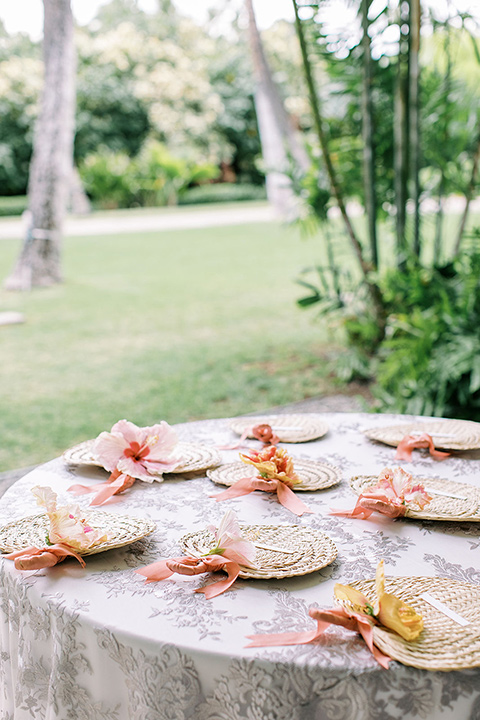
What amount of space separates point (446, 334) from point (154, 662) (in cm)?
253

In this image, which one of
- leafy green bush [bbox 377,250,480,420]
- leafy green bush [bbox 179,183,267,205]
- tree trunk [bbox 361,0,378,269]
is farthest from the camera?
leafy green bush [bbox 179,183,267,205]

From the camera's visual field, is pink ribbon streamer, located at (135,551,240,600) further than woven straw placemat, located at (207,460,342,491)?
No

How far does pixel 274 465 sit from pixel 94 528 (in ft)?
1.24

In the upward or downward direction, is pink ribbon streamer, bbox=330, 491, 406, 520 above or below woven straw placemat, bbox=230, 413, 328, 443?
above

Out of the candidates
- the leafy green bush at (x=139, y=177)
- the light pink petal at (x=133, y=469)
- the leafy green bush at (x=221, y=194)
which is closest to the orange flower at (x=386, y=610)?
the light pink petal at (x=133, y=469)

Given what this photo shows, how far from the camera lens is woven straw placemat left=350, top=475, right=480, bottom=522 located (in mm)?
1232

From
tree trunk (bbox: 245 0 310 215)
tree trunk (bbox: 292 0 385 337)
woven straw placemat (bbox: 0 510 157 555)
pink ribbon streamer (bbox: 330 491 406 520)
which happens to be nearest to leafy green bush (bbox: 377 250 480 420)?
tree trunk (bbox: 292 0 385 337)

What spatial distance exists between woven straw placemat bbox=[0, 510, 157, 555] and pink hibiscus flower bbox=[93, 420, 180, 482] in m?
0.14

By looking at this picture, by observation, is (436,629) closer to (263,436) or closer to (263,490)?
(263,490)

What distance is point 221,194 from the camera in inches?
714

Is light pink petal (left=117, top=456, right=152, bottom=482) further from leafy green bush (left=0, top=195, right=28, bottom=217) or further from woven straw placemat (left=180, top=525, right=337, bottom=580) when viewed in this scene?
leafy green bush (left=0, top=195, right=28, bottom=217)

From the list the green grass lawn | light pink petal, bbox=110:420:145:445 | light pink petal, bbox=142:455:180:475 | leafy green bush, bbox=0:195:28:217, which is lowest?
the green grass lawn

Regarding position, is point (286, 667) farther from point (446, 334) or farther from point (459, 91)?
point (459, 91)

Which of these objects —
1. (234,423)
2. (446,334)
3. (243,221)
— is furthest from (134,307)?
(243,221)
